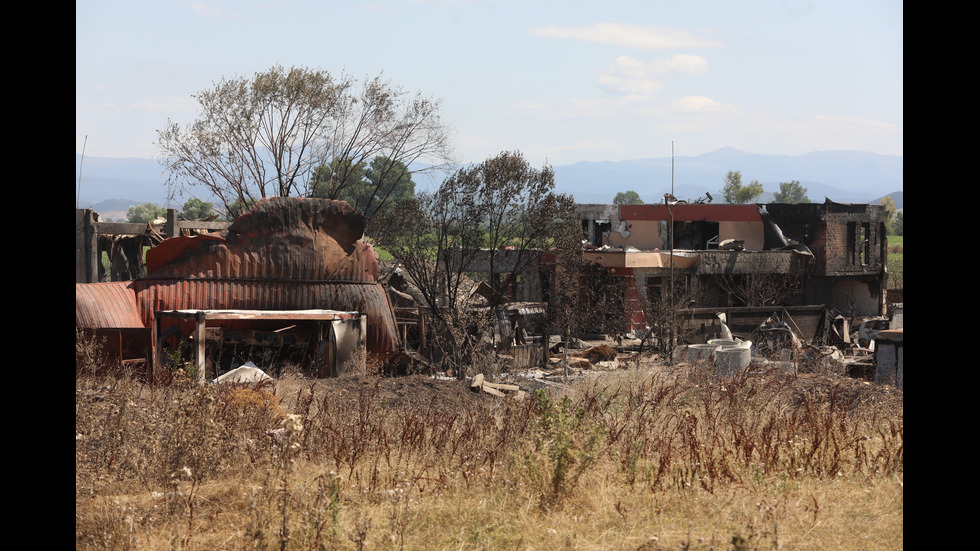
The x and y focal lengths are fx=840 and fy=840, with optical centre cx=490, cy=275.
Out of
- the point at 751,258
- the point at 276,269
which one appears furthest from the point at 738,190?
the point at 276,269

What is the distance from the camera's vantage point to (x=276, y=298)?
15984 millimetres

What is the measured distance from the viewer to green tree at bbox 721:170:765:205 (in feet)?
313

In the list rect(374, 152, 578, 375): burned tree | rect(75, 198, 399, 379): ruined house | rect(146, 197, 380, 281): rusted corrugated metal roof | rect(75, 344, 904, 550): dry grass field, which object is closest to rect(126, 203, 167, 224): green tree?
rect(374, 152, 578, 375): burned tree

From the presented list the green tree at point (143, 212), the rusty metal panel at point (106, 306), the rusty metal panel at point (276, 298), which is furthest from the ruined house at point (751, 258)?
the green tree at point (143, 212)

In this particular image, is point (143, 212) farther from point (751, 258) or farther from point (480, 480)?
point (480, 480)

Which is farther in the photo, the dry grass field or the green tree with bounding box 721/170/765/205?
the green tree with bounding box 721/170/765/205

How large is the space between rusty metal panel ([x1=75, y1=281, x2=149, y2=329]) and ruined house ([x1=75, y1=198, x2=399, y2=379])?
2 centimetres

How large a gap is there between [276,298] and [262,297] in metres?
0.26

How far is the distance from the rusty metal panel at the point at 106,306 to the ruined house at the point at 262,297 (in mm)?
18

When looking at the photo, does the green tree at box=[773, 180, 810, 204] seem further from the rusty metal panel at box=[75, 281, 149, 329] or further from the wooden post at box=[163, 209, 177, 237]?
the rusty metal panel at box=[75, 281, 149, 329]

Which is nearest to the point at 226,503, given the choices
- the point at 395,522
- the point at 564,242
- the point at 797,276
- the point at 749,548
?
the point at 395,522

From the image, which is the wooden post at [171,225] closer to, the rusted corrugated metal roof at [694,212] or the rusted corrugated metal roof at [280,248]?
the rusted corrugated metal roof at [280,248]

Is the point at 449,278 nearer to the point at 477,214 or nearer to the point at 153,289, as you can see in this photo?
the point at 477,214

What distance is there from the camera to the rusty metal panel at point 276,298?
15102 millimetres
